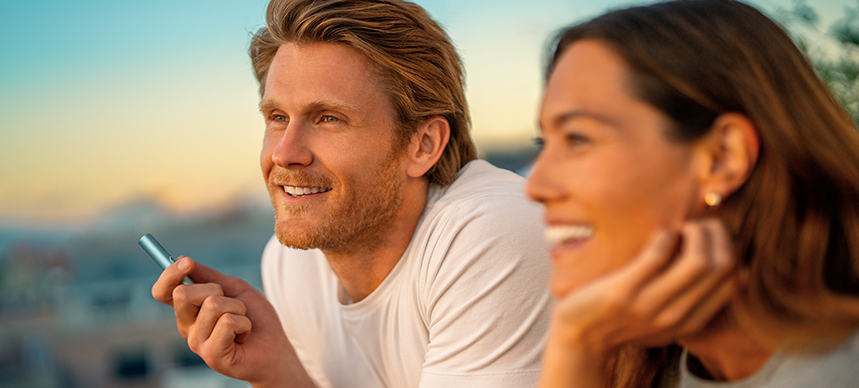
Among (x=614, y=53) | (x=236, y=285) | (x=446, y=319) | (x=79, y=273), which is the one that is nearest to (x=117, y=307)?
(x=79, y=273)

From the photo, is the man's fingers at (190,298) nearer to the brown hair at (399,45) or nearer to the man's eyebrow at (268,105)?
the man's eyebrow at (268,105)

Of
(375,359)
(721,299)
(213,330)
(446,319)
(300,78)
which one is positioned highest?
(300,78)

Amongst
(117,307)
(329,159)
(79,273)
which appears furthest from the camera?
(117,307)

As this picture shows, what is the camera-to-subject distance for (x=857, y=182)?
2.53 feet

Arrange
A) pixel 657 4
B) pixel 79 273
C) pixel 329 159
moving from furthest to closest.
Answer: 1. pixel 79 273
2. pixel 329 159
3. pixel 657 4

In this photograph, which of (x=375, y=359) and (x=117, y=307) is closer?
(x=375, y=359)

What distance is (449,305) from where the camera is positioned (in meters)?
1.48

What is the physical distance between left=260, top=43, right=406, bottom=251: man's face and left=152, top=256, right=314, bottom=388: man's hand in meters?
0.22

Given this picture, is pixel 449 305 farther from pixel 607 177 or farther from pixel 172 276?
pixel 607 177

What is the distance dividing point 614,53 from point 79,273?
15.7ft

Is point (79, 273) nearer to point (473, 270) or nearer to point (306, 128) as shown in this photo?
point (306, 128)

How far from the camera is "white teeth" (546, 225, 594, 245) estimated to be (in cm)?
77

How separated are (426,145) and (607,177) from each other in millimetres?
1167

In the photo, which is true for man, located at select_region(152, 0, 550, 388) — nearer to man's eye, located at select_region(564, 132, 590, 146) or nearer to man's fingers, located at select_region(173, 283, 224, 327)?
man's fingers, located at select_region(173, 283, 224, 327)
